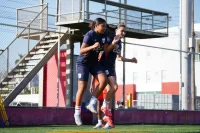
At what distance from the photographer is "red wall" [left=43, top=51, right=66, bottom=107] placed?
21969 mm

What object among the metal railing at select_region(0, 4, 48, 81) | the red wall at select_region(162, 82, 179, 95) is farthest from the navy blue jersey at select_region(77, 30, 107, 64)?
the red wall at select_region(162, 82, 179, 95)

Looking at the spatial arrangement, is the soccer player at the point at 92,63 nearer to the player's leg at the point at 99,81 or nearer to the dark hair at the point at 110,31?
the player's leg at the point at 99,81

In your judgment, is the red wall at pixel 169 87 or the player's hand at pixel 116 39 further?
the red wall at pixel 169 87

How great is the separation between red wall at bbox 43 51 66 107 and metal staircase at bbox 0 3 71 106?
65cm

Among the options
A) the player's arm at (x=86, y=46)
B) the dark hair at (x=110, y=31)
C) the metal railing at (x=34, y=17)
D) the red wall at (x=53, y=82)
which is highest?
the metal railing at (x=34, y=17)

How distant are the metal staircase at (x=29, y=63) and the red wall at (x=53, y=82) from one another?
649 mm

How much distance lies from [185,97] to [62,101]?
6.25 metres

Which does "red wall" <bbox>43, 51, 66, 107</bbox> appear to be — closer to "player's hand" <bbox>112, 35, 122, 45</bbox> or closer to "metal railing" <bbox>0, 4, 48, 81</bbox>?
"metal railing" <bbox>0, 4, 48, 81</bbox>

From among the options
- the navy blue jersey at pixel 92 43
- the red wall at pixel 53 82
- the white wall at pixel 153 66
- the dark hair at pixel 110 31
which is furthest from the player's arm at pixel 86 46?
the white wall at pixel 153 66

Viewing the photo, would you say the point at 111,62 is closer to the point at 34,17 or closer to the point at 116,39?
the point at 116,39

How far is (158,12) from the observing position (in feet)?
78.9

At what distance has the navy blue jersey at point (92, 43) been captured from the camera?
10781 millimetres

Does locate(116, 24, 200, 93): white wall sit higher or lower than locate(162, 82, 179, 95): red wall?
higher

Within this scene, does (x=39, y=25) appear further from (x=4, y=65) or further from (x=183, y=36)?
(x=183, y=36)
